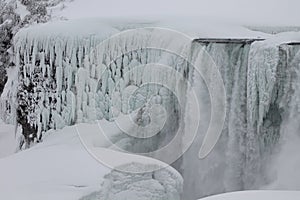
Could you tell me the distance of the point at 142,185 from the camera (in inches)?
180

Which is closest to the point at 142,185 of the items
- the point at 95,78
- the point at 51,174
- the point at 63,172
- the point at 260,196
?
the point at 63,172

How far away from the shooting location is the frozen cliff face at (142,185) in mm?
4336

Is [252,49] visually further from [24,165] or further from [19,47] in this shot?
[19,47]

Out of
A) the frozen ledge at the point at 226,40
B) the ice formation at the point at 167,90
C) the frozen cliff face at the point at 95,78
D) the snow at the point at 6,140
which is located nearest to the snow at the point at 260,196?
the ice formation at the point at 167,90

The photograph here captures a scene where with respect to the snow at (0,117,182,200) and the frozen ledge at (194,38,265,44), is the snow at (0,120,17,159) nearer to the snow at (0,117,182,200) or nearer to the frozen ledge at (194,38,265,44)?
the snow at (0,117,182,200)

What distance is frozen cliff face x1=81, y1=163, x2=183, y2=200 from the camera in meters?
4.34

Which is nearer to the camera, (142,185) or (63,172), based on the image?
(63,172)

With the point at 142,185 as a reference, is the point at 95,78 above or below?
above

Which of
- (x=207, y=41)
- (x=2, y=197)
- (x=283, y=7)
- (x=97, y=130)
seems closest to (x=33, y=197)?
(x=2, y=197)

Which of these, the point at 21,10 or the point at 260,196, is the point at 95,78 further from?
the point at 21,10

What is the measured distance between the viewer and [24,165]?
4652mm

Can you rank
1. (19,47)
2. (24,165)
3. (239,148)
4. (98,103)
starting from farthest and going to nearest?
(19,47) → (98,103) → (239,148) → (24,165)

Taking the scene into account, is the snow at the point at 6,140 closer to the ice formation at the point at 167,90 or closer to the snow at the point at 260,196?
the ice formation at the point at 167,90

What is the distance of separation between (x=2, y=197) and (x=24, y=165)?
77 cm
